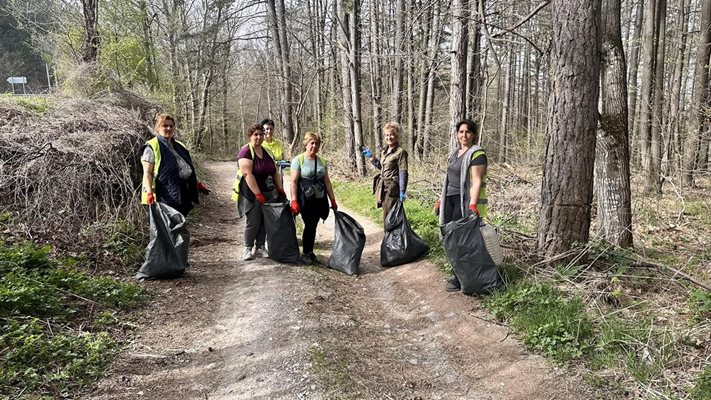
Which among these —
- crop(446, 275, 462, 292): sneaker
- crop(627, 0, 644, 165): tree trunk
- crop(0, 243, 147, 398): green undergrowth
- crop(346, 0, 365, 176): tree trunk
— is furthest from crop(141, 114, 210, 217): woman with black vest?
crop(627, 0, 644, 165): tree trunk

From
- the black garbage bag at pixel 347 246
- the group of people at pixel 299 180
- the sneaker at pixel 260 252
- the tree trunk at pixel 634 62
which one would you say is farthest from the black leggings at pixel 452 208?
the tree trunk at pixel 634 62

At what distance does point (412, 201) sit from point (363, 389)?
605cm

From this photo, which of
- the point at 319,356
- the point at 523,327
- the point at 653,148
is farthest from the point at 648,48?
the point at 319,356

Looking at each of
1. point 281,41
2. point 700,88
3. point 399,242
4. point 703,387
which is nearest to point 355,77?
point 281,41

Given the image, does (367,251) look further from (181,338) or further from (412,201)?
(181,338)

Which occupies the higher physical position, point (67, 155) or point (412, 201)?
point (67, 155)

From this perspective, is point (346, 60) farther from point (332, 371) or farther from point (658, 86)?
point (332, 371)

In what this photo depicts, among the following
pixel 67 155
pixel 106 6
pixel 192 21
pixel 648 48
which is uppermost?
pixel 192 21

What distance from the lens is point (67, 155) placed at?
5641 millimetres

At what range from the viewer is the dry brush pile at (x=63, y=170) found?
504 cm

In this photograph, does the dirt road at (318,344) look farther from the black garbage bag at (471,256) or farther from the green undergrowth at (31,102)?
the green undergrowth at (31,102)

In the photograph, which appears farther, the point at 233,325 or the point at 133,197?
the point at 133,197

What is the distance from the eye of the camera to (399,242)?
18.7 feet

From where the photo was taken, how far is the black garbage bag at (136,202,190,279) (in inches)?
180
